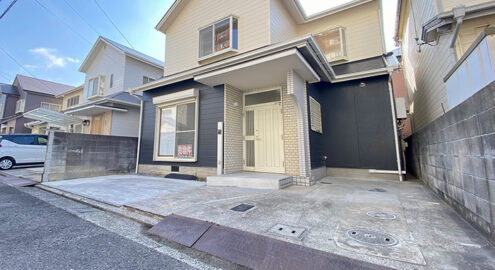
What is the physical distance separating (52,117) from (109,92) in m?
2.64

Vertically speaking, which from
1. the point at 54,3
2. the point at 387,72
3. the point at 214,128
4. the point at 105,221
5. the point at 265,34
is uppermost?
the point at 54,3

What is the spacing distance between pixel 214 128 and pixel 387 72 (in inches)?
188

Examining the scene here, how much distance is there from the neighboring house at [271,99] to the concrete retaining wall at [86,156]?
62 cm

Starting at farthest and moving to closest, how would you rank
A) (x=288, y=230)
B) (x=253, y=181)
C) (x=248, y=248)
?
(x=253, y=181)
(x=288, y=230)
(x=248, y=248)

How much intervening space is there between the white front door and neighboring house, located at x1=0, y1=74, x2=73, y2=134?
1763cm

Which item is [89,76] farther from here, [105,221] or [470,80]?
[470,80]

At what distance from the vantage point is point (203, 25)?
19.9 feet

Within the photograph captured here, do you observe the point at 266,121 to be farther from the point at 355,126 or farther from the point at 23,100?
the point at 23,100

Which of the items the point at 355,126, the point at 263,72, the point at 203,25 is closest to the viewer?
the point at 263,72

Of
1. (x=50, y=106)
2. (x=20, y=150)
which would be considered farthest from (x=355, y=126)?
(x=50, y=106)

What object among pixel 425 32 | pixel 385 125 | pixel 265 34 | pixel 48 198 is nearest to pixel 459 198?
pixel 385 125

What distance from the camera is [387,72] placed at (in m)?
4.85

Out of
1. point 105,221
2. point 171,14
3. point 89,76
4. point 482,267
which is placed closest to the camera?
point 482,267

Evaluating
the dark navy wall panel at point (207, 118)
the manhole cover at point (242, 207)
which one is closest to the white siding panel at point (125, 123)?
the dark navy wall panel at point (207, 118)
